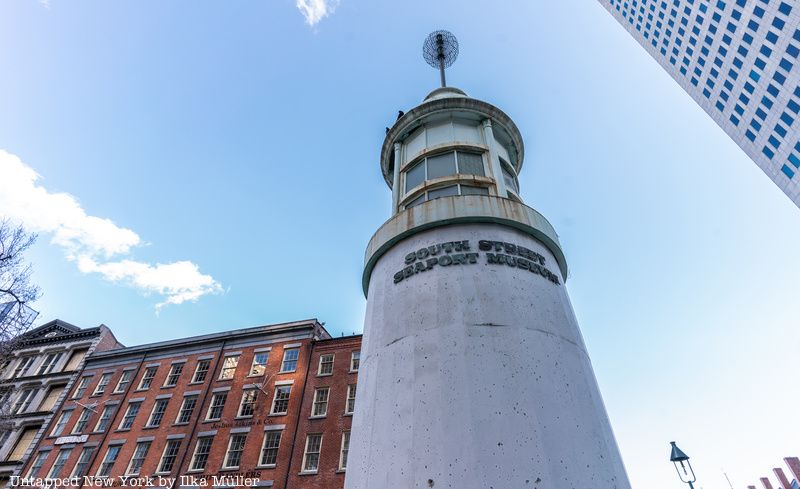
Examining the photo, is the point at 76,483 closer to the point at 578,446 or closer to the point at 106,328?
the point at 106,328

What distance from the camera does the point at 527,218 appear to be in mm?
7957

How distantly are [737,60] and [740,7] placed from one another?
5.97m

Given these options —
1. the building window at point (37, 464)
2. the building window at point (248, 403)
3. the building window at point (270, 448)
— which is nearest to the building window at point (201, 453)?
the building window at point (248, 403)

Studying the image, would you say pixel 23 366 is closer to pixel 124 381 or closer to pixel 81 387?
pixel 81 387

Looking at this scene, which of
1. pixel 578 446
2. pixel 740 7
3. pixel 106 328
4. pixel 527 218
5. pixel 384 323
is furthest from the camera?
pixel 740 7

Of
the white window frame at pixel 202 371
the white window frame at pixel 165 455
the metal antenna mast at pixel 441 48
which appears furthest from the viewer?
the white window frame at pixel 202 371

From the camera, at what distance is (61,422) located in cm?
3334

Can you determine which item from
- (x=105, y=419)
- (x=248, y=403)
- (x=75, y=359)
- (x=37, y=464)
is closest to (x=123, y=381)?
(x=105, y=419)

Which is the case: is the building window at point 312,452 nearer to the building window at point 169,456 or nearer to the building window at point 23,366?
the building window at point 169,456

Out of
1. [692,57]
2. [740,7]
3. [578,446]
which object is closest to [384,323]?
[578,446]

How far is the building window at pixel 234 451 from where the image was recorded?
25719mm

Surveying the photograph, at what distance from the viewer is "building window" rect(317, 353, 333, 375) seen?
93.2 feet

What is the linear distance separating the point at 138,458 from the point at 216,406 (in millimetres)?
6089

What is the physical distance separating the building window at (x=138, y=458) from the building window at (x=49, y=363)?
1780cm
